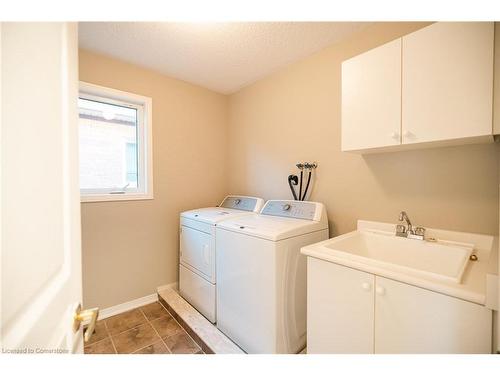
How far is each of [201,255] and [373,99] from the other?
1810 millimetres

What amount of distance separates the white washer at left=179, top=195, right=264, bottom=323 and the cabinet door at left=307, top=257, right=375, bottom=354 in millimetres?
897

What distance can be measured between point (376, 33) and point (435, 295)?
1.74 m

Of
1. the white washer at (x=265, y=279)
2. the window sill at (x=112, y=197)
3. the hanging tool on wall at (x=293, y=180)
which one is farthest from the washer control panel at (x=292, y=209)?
the window sill at (x=112, y=197)

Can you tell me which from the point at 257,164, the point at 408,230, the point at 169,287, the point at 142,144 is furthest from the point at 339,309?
the point at 142,144

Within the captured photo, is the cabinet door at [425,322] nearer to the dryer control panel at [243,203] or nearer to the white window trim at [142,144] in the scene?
the dryer control panel at [243,203]

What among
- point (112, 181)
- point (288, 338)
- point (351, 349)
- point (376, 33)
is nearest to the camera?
point (351, 349)

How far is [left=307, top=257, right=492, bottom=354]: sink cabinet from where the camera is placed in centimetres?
79

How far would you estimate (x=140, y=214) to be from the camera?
2.21 metres
